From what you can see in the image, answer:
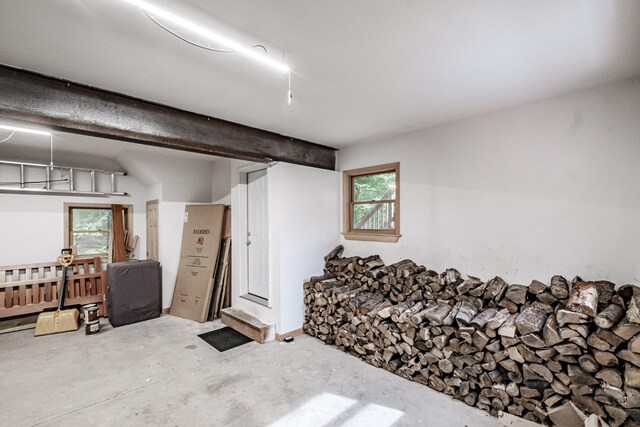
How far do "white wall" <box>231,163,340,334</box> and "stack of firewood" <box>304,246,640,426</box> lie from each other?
1.64ft

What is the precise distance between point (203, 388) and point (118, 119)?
8.33ft

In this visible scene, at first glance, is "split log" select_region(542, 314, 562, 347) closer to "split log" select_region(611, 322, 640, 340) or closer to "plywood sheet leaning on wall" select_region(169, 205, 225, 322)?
"split log" select_region(611, 322, 640, 340)

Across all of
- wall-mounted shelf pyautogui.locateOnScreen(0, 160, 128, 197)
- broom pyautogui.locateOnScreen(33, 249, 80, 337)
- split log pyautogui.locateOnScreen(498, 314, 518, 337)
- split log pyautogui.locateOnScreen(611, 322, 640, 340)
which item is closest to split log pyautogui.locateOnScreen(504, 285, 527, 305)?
split log pyautogui.locateOnScreen(498, 314, 518, 337)

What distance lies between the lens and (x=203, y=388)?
8.64ft

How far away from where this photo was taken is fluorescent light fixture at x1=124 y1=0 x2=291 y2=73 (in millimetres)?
1354

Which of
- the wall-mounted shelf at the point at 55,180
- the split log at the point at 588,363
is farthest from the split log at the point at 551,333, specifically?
the wall-mounted shelf at the point at 55,180

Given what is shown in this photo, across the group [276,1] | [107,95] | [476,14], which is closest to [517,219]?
[476,14]

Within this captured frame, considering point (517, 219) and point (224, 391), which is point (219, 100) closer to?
point (224, 391)

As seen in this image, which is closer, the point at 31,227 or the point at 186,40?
the point at 186,40

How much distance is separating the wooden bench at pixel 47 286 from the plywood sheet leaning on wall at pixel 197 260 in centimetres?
118

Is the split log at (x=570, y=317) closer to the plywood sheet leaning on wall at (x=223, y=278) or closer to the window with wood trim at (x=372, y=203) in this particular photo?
the window with wood trim at (x=372, y=203)

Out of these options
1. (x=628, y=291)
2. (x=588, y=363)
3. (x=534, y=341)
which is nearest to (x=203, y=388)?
(x=534, y=341)

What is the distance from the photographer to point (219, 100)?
255 centimetres

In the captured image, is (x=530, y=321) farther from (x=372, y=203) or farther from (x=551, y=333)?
(x=372, y=203)
